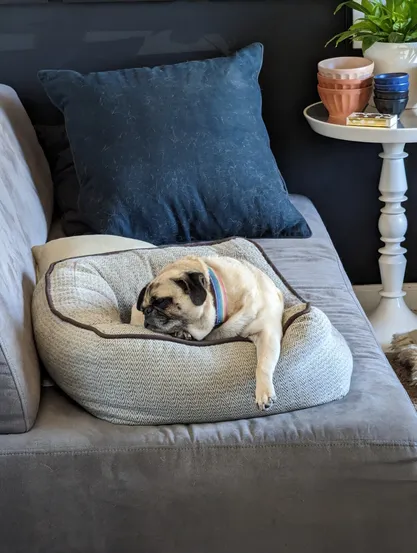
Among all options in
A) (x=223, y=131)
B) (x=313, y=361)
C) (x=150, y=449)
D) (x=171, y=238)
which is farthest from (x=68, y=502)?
(x=223, y=131)

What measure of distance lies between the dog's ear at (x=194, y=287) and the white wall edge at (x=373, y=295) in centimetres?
135

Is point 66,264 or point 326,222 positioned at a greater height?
point 66,264

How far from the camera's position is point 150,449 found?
1.44 metres

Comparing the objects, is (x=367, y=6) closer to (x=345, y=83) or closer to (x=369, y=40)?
(x=369, y=40)

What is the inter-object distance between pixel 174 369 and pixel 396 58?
1266mm

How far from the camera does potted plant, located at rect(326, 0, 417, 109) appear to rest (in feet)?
7.39

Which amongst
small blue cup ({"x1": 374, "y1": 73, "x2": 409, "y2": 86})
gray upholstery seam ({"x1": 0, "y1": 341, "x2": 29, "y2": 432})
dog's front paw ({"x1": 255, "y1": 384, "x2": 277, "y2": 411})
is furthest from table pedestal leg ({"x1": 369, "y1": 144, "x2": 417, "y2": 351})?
gray upholstery seam ({"x1": 0, "y1": 341, "x2": 29, "y2": 432})

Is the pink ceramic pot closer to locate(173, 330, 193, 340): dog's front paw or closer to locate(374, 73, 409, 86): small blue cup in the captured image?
locate(374, 73, 409, 86): small blue cup

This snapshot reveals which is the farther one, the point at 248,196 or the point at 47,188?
the point at 47,188

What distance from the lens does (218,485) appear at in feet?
4.72

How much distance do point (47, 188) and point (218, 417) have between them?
1154 mm

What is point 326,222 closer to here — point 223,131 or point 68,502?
point 223,131

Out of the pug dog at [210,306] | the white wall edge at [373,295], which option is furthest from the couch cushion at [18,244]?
the white wall edge at [373,295]

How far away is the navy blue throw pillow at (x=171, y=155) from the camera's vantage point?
2.17m
